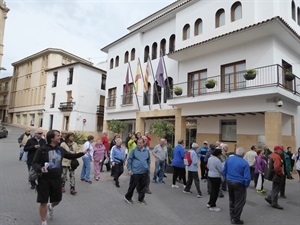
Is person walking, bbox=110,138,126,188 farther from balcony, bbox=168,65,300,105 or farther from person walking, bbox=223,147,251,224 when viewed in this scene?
balcony, bbox=168,65,300,105

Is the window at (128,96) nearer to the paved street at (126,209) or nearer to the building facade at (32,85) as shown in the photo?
the paved street at (126,209)

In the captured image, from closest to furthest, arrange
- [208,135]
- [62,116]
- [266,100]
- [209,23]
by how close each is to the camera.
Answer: [266,100] < [209,23] < [208,135] < [62,116]

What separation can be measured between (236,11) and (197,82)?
497 centimetres

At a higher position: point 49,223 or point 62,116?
point 62,116

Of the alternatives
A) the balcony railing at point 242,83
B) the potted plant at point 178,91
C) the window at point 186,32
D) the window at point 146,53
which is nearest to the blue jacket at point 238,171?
the balcony railing at point 242,83

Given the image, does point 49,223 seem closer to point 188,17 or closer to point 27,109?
point 188,17

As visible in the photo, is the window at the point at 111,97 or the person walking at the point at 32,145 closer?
the person walking at the point at 32,145

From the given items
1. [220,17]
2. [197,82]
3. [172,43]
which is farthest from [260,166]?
[172,43]

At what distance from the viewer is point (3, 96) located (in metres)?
52.1

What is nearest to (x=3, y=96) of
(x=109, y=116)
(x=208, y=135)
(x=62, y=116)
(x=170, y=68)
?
(x=62, y=116)

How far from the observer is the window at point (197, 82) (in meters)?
16.4

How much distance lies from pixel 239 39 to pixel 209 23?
2.96m

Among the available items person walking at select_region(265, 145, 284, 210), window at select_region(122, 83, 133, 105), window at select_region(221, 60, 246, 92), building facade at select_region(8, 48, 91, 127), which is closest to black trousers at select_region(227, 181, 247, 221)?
person walking at select_region(265, 145, 284, 210)

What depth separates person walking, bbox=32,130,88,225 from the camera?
4504 mm
